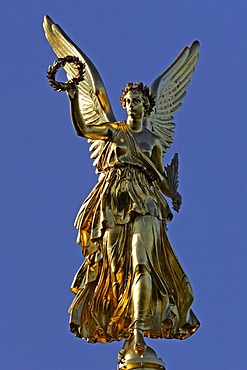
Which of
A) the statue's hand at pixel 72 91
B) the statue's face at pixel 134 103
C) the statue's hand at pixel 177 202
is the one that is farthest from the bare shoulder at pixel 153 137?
the statue's hand at pixel 72 91

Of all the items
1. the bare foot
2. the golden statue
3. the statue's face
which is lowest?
the bare foot

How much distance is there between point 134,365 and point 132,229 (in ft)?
6.91

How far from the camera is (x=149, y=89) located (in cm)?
2408

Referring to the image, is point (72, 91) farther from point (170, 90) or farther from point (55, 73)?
point (170, 90)

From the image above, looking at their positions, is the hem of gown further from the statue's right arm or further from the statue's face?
the statue's face

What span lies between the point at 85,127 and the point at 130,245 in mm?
1929

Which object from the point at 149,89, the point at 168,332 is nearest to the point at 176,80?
the point at 149,89

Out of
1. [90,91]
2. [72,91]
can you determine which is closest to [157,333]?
[72,91]

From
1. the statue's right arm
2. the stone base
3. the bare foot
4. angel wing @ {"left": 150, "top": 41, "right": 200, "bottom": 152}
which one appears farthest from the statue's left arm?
the stone base

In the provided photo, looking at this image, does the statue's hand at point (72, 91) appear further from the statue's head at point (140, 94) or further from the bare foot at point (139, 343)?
the bare foot at point (139, 343)

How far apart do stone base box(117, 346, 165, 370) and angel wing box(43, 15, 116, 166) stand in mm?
3390

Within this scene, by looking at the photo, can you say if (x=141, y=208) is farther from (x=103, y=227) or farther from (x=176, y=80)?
(x=176, y=80)

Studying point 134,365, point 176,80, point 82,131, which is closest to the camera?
point 134,365

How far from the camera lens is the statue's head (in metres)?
23.0
